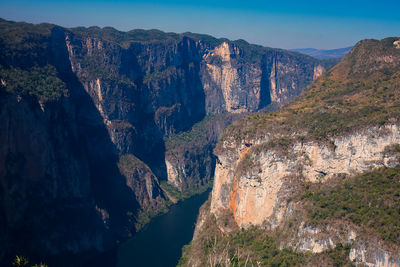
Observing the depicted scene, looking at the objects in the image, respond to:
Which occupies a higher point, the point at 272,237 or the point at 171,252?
the point at 272,237

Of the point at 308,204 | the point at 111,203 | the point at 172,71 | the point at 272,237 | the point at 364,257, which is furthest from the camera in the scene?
the point at 172,71

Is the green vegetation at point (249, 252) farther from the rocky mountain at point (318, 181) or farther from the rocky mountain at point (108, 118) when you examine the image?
the rocky mountain at point (108, 118)

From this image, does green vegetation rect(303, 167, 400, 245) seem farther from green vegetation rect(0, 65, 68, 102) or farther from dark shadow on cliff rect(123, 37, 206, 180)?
dark shadow on cliff rect(123, 37, 206, 180)

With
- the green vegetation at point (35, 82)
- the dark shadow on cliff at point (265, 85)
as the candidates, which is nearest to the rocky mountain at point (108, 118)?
the green vegetation at point (35, 82)

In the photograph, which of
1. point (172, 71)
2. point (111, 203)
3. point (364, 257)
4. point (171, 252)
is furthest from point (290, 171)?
point (172, 71)

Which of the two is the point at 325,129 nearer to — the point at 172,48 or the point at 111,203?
the point at 111,203

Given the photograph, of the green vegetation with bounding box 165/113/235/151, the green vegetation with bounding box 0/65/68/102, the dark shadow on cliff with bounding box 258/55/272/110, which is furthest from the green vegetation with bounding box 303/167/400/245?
the dark shadow on cliff with bounding box 258/55/272/110

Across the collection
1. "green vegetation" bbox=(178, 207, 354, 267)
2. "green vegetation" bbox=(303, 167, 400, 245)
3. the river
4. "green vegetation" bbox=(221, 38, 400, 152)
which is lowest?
the river
